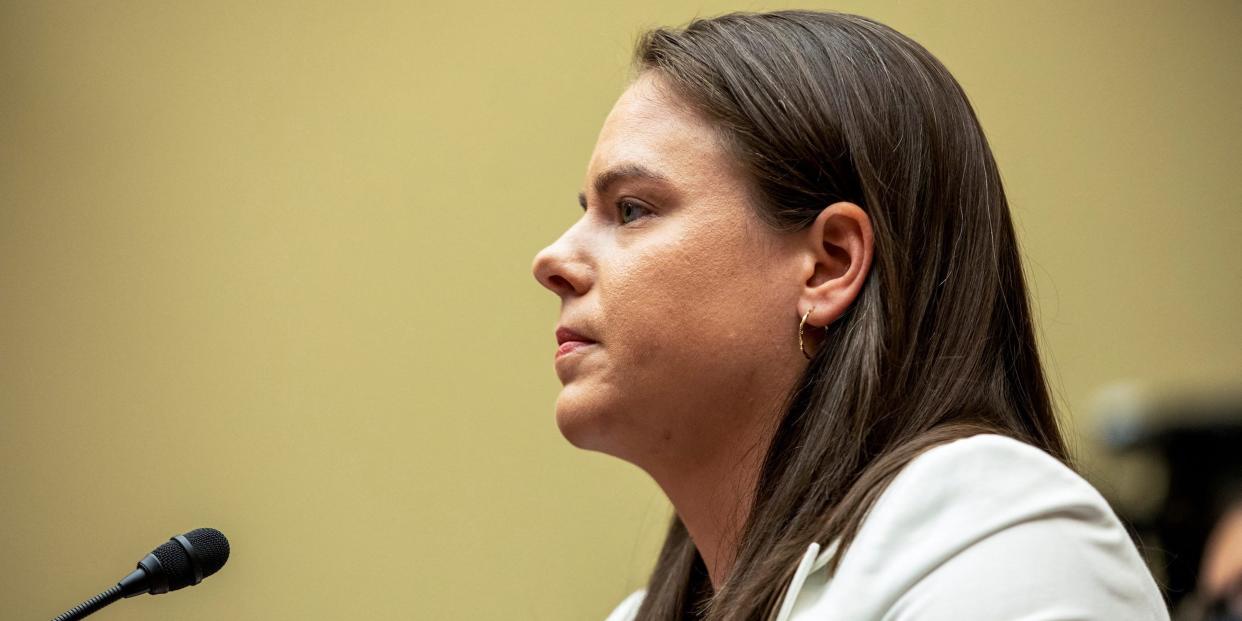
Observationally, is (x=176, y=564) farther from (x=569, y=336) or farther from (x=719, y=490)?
(x=719, y=490)

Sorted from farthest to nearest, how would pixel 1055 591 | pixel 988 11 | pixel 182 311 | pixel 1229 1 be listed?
1. pixel 1229 1
2. pixel 988 11
3. pixel 182 311
4. pixel 1055 591

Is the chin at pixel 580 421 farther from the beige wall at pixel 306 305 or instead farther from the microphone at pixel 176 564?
the beige wall at pixel 306 305

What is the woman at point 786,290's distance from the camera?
4.48 feet

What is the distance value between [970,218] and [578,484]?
1280 millimetres

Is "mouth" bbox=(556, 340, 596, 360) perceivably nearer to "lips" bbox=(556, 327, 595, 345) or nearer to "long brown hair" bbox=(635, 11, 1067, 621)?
"lips" bbox=(556, 327, 595, 345)

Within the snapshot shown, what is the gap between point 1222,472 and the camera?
2.49 meters

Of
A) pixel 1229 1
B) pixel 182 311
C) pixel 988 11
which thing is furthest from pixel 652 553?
pixel 1229 1

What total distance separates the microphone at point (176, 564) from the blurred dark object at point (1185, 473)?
1661 mm

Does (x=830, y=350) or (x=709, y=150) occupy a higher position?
(x=709, y=150)

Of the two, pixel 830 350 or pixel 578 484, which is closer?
pixel 830 350

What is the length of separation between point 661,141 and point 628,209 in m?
0.09

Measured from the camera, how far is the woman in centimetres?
137

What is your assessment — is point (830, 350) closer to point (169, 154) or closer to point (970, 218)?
point (970, 218)

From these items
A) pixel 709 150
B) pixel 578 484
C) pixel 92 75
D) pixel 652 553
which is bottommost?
pixel 652 553
